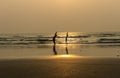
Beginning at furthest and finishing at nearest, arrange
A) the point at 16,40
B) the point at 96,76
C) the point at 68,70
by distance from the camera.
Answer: the point at 16,40 → the point at 68,70 → the point at 96,76

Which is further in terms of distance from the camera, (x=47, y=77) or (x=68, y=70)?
(x=68, y=70)

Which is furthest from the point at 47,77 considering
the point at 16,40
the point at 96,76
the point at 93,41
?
the point at 16,40

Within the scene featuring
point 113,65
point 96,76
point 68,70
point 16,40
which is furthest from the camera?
point 16,40

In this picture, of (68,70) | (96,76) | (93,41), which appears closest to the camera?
(96,76)

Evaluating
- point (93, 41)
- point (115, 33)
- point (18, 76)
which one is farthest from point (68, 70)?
point (115, 33)

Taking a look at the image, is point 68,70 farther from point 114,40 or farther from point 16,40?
point 16,40

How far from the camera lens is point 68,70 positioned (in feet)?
37.8

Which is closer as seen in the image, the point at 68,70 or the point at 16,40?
the point at 68,70

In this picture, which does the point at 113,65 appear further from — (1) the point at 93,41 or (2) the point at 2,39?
(2) the point at 2,39

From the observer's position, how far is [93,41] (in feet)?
89.4

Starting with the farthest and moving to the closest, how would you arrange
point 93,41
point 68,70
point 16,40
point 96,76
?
point 16,40 → point 93,41 → point 68,70 → point 96,76

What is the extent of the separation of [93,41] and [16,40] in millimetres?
6446

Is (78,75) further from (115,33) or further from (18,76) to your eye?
(115,33)

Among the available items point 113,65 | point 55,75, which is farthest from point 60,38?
point 55,75
